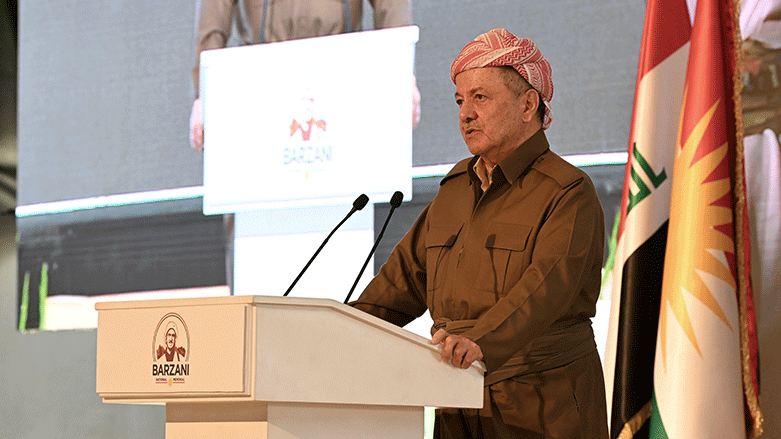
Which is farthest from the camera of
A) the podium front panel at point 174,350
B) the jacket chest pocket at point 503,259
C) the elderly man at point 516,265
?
the jacket chest pocket at point 503,259

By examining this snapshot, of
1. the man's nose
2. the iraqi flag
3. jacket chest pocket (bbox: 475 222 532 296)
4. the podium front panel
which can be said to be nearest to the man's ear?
the man's nose

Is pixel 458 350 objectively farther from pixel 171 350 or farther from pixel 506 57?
pixel 506 57

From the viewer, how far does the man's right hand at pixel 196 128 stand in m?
4.10

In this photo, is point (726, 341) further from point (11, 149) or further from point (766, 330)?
point (11, 149)

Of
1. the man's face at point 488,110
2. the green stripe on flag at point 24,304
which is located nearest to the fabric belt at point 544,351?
the man's face at point 488,110

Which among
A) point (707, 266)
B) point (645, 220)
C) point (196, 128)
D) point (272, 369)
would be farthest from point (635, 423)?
point (196, 128)

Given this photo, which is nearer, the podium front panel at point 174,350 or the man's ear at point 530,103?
the podium front panel at point 174,350

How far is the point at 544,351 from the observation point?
184cm

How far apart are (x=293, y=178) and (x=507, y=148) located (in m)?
1.97

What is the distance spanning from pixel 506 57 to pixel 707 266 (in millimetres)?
1168

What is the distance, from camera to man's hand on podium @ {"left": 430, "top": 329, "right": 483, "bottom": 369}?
5.11 ft

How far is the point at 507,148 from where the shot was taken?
201 cm

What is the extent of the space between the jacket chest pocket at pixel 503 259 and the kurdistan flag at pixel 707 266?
3.53 ft

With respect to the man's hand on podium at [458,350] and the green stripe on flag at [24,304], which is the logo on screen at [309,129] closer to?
the green stripe on flag at [24,304]
